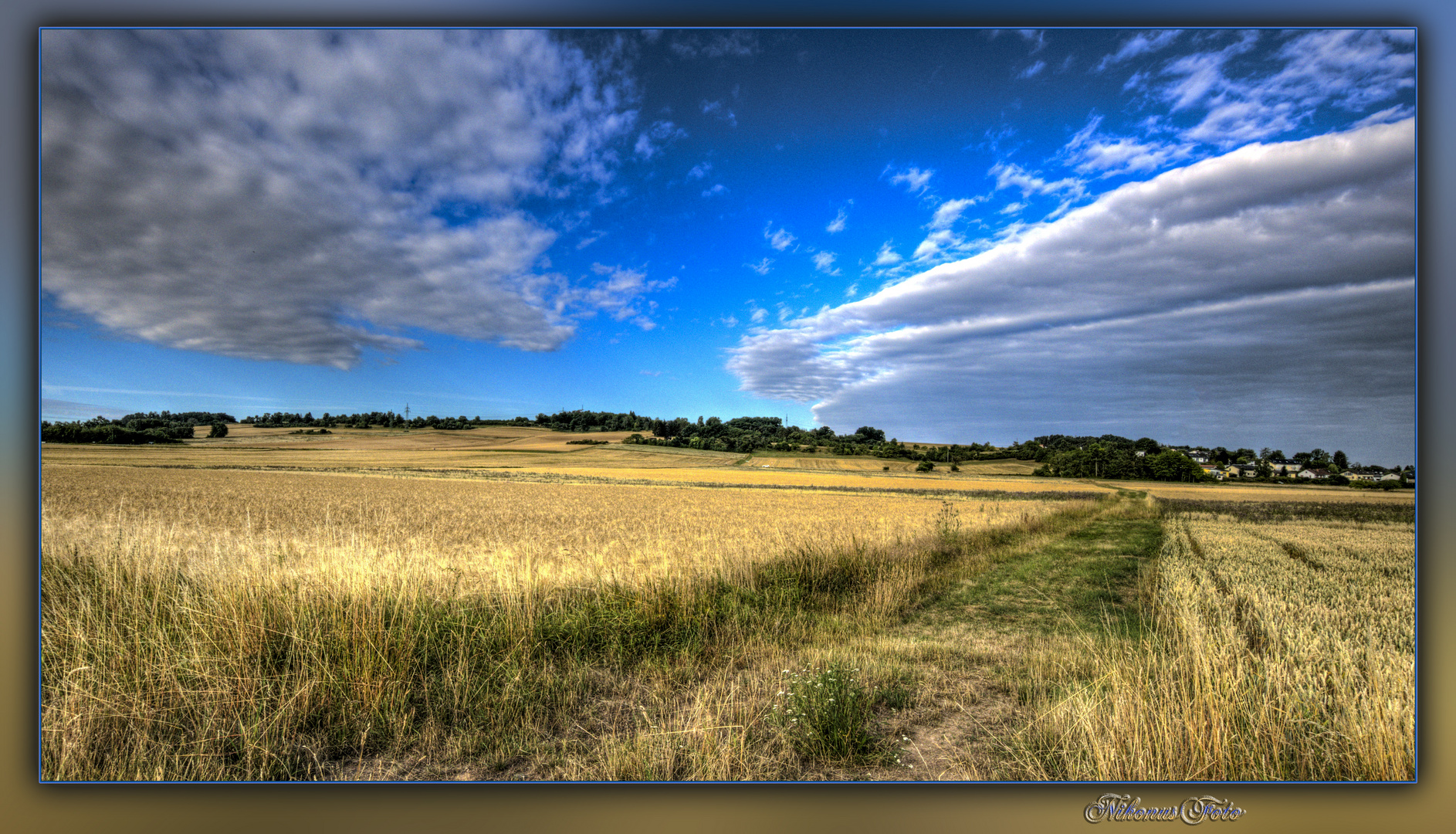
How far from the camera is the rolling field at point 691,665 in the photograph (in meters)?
3.27

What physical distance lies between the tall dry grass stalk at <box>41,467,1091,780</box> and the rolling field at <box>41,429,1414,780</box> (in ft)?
0.09

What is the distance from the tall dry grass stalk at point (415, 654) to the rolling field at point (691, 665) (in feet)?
0.09

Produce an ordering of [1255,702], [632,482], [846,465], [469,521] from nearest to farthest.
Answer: [1255,702] → [469,521] → [846,465] → [632,482]

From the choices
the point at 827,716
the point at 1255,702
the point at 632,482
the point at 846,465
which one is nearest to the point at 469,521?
the point at 827,716

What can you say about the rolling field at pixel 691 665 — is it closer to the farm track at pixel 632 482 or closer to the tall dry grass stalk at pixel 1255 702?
the tall dry grass stalk at pixel 1255 702

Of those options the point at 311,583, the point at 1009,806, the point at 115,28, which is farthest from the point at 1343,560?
the point at 115,28

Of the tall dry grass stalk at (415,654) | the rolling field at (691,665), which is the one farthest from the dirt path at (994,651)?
the tall dry grass stalk at (415,654)

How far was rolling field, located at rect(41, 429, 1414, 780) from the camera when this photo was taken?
10.7 feet

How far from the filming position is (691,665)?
188 inches

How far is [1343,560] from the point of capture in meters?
7.11

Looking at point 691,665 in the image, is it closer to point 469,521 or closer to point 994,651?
point 994,651

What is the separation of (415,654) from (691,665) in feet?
8.20

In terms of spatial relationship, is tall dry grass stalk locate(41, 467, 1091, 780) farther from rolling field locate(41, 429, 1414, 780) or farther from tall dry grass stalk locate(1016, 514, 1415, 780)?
tall dry grass stalk locate(1016, 514, 1415, 780)

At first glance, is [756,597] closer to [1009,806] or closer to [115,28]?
[1009,806]
